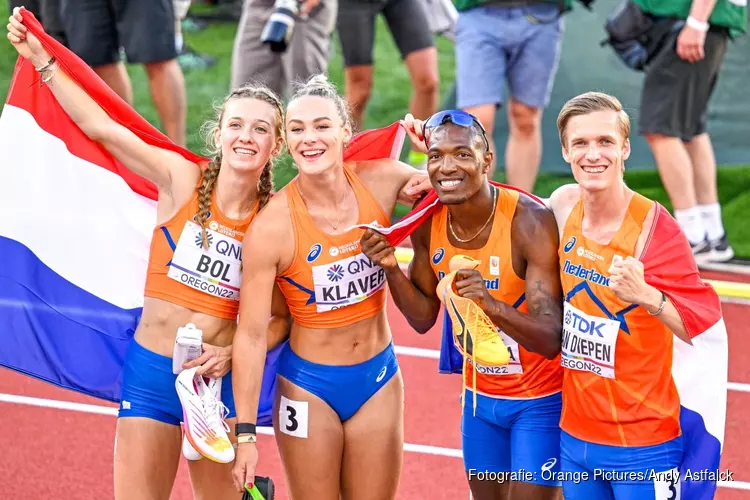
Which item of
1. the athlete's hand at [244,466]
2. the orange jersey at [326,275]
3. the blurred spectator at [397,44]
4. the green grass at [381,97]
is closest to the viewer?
the athlete's hand at [244,466]

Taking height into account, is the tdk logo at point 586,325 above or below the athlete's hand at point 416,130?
below

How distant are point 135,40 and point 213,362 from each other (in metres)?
4.44

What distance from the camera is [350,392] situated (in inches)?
172

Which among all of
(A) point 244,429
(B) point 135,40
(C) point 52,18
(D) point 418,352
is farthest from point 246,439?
(C) point 52,18

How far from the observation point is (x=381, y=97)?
1088cm

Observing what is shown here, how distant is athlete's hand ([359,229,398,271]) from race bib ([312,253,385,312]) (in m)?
0.10

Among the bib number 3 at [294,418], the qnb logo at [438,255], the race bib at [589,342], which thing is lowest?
the bib number 3 at [294,418]

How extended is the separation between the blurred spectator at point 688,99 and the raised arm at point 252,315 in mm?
4082

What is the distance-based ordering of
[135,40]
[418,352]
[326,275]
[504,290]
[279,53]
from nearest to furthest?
1. [504,290]
2. [326,275]
3. [418,352]
4. [135,40]
5. [279,53]

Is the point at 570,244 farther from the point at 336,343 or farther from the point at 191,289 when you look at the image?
the point at 191,289

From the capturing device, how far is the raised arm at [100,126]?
14.9 ft

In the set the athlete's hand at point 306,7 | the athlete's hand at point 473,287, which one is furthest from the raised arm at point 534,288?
the athlete's hand at point 306,7

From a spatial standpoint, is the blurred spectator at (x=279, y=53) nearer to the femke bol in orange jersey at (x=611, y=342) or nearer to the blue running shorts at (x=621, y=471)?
the femke bol in orange jersey at (x=611, y=342)

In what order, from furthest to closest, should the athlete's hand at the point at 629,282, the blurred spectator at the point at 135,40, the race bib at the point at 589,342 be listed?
the blurred spectator at the point at 135,40 → the race bib at the point at 589,342 → the athlete's hand at the point at 629,282
